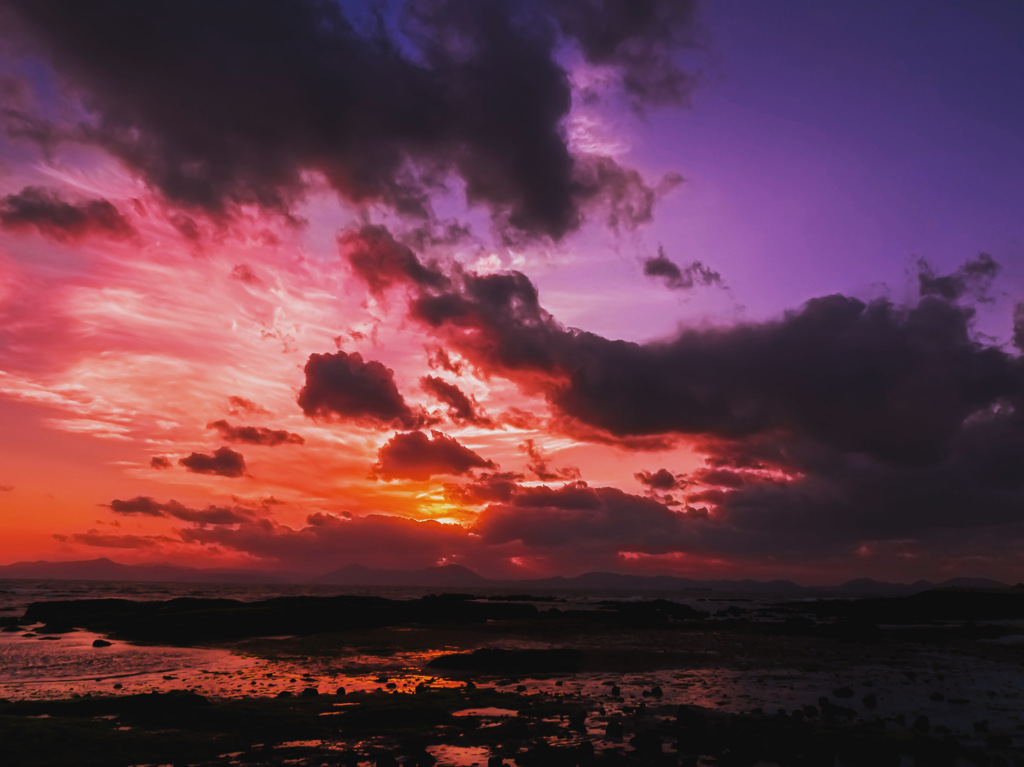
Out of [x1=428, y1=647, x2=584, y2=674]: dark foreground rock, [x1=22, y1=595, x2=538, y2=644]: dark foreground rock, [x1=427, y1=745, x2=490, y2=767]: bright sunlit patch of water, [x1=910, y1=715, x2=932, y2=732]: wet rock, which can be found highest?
[x1=22, y1=595, x2=538, y2=644]: dark foreground rock

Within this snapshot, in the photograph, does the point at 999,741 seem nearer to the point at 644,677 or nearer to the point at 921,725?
the point at 921,725

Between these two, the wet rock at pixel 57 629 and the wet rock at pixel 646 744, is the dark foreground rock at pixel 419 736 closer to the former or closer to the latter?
the wet rock at pixel 646 744

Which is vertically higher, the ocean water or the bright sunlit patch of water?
the ocean water

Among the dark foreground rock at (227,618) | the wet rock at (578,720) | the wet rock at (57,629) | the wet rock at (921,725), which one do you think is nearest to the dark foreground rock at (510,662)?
the wet rock at (578,720)

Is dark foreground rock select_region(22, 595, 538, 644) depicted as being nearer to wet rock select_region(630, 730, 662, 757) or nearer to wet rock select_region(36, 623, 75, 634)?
wet rock select_region(36, 623, 75, 634)

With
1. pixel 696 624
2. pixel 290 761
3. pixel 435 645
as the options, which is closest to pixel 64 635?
pixel 435 645

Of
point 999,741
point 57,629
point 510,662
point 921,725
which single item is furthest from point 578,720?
point 57,629

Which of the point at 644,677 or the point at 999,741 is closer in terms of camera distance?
the point at 999,741

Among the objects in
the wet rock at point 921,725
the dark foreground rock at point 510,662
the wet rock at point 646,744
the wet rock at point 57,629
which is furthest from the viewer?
the wet rock at point 57,629

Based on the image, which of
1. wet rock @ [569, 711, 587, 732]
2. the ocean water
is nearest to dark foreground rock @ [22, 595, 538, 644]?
the ocean water

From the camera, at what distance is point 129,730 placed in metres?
20.8

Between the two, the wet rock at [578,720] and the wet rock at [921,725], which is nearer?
the wet rock at [578,720]

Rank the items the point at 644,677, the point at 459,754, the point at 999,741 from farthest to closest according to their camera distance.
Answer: the point at 644,677
the point at 999,741
the point at 459,754

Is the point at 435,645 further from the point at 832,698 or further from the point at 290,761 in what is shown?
the point at 290,761
